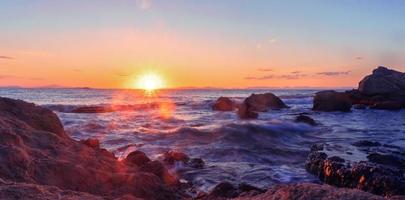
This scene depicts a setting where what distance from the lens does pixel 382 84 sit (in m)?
46.4

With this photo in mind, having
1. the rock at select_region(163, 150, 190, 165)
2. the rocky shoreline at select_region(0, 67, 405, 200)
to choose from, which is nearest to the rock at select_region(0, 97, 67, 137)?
the rocky shoreline at select_region(0, 67, 405, 200)

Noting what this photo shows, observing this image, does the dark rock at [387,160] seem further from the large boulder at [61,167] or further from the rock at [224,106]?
the rock at [224,106]

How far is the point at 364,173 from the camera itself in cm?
941

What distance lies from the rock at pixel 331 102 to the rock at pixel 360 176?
91.4 ft

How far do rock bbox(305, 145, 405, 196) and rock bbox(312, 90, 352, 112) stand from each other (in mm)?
27859

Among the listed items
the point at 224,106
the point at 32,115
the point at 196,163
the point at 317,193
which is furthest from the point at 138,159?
the point at 224,106

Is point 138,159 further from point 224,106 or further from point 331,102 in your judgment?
point 331,102

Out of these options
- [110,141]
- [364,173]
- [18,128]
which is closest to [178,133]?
[110,141]

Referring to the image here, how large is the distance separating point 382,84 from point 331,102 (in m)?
9.92

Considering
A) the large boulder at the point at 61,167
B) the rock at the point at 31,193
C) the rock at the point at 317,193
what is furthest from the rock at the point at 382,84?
the rock at the point at 31,193

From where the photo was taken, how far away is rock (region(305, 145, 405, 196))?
8.56 m

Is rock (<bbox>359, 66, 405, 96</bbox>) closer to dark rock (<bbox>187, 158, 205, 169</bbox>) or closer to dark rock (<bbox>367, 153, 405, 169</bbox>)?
dark rock (<bbox>367, 153, 405, 169</bbox>)

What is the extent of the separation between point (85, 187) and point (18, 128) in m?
1.85

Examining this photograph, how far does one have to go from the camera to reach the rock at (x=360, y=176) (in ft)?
28.1
